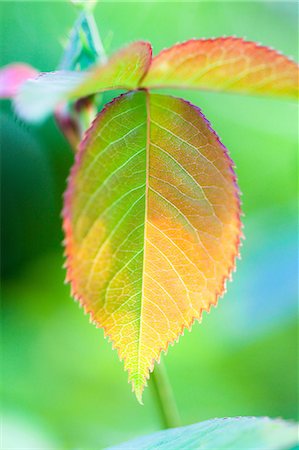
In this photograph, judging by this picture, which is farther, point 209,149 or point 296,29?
point 296,29

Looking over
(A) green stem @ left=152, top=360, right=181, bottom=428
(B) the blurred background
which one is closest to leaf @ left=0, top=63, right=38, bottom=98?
(A) green stem @ left=152, top=360, right=181, bottom=428

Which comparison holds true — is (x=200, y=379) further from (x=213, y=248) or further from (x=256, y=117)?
(x=213, y=248)

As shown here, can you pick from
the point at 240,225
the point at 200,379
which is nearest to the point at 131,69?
the point at 240,225

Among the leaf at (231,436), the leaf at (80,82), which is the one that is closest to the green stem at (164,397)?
the leaf at (231,436)

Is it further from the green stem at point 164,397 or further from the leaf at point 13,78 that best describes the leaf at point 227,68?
the green stem at point 164,397

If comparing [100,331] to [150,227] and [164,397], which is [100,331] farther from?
[150,227]
